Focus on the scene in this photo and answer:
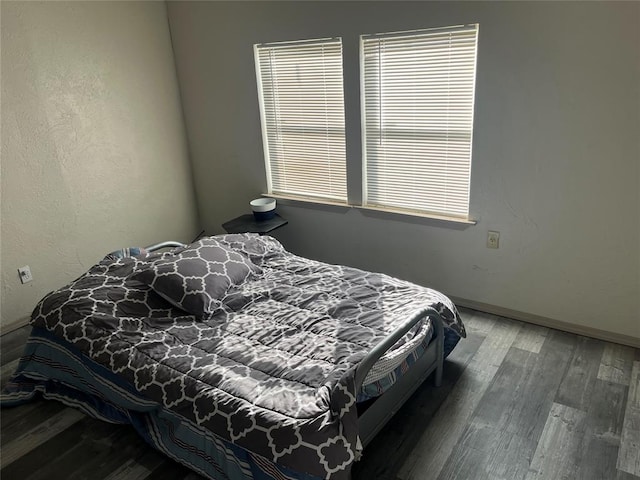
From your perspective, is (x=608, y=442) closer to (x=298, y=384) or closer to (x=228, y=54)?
(x=298, y=384)

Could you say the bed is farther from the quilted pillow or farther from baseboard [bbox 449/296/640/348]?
baseboard [bbox 449/296/640/348]

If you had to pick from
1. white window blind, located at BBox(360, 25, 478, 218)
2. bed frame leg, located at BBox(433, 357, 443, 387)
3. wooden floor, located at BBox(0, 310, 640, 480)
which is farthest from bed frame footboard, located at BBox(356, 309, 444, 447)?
white window blind, located at BBox(360, 25, 478, 218)

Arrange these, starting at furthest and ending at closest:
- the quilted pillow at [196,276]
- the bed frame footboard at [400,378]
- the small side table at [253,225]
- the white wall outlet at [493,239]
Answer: the small side table at [253,225] < the white wall outlet at [493,239] < the quilted pillow at [196,276] < the bed frame footboard at [400,378]

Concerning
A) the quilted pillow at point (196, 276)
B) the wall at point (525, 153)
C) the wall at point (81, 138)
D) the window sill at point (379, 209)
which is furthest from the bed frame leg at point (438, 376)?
the wall at point (81, 138)

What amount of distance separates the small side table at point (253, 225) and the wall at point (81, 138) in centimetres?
72

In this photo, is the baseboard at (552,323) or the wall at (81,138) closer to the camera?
the baseboard at (552,323)

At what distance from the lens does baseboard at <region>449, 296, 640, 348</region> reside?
278 cm

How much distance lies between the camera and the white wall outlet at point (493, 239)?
3.00m

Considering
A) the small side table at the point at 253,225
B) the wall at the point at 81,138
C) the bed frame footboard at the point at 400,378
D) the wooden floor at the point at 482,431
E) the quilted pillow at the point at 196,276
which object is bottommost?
the wooden floor at the point at 482,431

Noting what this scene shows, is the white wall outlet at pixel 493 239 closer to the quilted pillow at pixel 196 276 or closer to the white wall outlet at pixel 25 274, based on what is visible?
the quilted pillow at pixel 196 276

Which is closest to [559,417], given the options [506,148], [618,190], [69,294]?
[618,190]

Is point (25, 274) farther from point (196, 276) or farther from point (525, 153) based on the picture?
point (525, 153)

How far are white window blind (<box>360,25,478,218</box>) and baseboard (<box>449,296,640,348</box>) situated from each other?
60 centimetres

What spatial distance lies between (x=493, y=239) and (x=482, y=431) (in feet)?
4.05
